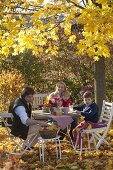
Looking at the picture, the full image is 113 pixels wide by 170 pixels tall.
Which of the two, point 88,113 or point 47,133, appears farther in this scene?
point 88,113

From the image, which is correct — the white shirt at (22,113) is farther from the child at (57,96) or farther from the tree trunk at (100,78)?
the tree trunk at (100,78)

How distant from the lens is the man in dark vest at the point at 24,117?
724 centimetres

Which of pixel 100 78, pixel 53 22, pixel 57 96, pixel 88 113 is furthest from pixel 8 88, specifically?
pixel 88 113

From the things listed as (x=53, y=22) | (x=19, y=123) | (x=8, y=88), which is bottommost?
(x=19, y=123)

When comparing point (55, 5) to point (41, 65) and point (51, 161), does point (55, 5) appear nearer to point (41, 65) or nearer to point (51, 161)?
point (51, 161)

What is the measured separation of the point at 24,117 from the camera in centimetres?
723

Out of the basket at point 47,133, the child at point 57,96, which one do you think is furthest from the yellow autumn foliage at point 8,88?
the basket at point 47,133

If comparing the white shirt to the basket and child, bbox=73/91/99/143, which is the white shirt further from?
child, bbox=73/91/99/143

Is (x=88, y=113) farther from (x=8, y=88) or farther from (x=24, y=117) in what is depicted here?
(x=8, y=88)

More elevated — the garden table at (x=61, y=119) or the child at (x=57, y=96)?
the child at (x=57, y=96)

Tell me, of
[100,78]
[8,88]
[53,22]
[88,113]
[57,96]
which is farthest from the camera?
[8,88]

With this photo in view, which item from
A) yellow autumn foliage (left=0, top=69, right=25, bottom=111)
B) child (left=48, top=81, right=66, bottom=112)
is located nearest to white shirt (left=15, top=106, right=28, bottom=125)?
child (left=48, top=81, right=66, bottom=112)

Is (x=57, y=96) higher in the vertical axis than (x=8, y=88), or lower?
lower

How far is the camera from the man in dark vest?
23.7ft
